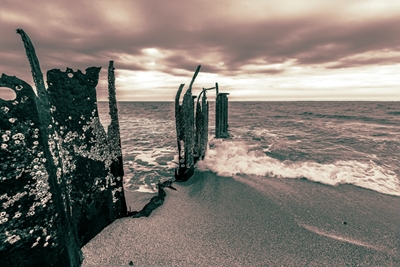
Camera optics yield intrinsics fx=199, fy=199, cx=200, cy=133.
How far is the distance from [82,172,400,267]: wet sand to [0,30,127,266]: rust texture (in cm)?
51

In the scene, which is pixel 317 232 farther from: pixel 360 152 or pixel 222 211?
pixel 360 152

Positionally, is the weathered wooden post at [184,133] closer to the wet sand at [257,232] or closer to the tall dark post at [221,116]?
the wet sand at [257,232]

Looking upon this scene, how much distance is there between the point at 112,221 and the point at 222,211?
6.02 ft

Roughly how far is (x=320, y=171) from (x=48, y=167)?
22.3ft

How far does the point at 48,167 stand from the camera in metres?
1.69

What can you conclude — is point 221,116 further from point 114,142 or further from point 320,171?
point 114,142

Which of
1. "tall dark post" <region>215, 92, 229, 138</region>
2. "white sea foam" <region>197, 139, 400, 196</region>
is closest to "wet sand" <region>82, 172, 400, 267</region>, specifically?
"white sea foam" <region>197, 139, 400, 196</region>

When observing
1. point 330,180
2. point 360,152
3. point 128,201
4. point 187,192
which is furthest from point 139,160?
point 360,152

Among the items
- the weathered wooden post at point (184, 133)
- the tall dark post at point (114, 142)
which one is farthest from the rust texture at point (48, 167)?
the weathered wooden post at point (184, 133)

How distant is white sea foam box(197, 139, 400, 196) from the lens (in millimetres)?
5289

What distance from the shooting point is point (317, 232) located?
302 cm

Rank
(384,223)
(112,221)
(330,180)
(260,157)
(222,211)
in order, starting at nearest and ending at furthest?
(112,221)
(384,223)
(222,211)
(330,180)
(260,157)

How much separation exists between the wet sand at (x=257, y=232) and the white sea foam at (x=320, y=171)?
0.84 metres

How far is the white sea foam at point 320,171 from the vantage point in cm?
529
